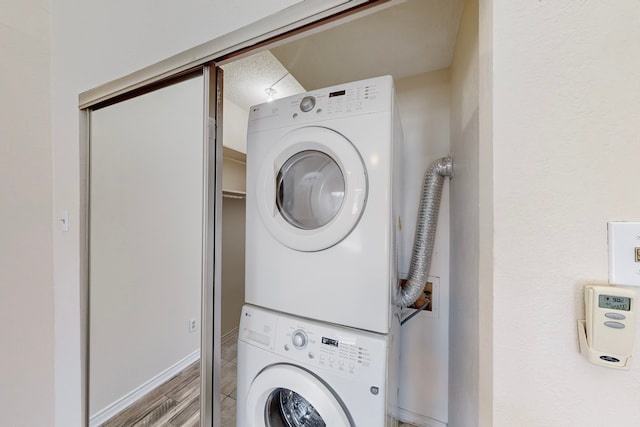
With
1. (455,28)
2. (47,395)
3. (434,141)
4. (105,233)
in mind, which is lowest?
(47,395)

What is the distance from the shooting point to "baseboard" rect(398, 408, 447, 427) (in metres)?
1.43

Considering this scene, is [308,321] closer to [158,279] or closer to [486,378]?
[486,378]

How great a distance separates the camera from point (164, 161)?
1.15m

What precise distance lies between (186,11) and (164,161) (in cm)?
62

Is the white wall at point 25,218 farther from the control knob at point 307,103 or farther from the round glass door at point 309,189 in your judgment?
the control knob at point 307,103

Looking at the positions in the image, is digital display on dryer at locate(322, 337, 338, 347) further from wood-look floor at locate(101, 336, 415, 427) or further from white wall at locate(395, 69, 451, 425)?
white wall at locate(395, 69, 451, 425)

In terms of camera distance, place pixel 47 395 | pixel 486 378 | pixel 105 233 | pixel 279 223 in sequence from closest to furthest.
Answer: pixel 486 378, pixel 279 223, pixel 105 233, pixel 47 395

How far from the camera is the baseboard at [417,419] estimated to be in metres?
1.43

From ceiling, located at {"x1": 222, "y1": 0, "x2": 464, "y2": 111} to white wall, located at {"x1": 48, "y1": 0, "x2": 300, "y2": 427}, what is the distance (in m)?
0.26

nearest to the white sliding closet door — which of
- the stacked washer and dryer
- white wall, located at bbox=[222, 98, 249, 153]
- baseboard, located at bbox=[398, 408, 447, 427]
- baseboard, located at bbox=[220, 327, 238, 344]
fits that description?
baseboard, located at bbox=[220, 327, 238, 344]

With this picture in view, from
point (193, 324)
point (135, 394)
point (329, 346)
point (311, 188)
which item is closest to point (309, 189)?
point (311, 188)

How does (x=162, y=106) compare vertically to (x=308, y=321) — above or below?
above
